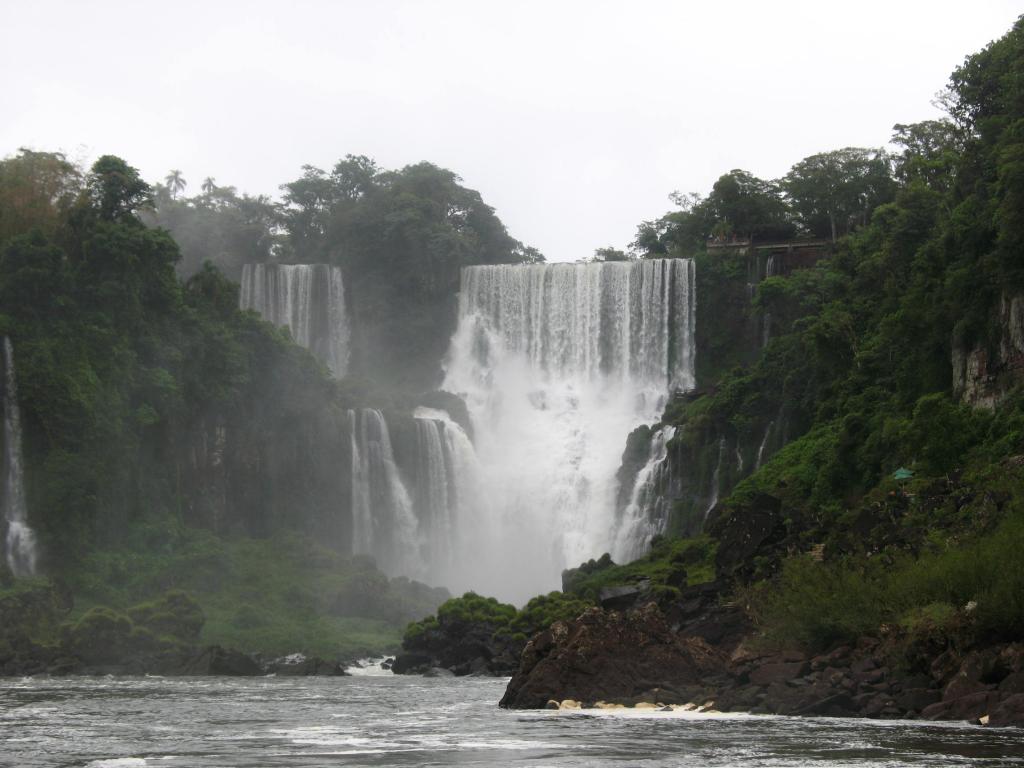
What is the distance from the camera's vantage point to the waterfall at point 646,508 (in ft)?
256

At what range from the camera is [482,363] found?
97.8m

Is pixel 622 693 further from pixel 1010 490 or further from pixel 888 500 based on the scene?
pixel 888 500

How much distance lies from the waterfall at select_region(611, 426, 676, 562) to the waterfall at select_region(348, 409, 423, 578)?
39.7 feet

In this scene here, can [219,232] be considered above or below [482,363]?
above

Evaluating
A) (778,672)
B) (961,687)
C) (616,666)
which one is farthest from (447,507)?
(961,687)

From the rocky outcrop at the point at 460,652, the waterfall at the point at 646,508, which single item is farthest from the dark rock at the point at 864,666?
the waterfall at the point at 646,508

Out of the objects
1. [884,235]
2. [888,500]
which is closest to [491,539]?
[884,235]

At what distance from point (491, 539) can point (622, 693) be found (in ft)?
170

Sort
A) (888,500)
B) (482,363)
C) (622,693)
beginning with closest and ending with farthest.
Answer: (622,693) < (888,500) < (482,363)

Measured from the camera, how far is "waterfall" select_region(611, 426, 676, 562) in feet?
256

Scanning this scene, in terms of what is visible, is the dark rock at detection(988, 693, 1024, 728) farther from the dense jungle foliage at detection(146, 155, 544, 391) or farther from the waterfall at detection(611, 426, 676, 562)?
the dense jungle foliage at detection(146, 155, 544, 391)

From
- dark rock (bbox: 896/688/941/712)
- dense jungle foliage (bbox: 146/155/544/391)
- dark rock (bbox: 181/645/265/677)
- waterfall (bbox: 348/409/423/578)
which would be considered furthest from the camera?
dense jungle foliage (bbox: 146/155/544/391)

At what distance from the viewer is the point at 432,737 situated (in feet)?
96.2

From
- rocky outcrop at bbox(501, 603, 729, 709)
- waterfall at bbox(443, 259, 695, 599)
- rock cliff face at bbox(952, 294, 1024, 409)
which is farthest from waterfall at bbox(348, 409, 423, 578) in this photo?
rocky outcrop at bbox(501, 603, 729, 709)
